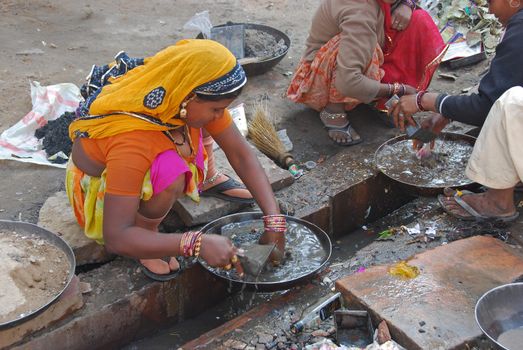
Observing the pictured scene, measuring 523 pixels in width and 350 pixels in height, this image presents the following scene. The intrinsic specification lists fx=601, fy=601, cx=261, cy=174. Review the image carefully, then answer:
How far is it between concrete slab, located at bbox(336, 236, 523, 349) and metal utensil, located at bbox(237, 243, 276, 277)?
37 centimetres

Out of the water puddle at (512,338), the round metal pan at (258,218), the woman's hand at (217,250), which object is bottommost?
the round metal pan at (258,218)

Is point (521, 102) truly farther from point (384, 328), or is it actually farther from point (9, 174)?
point (9, 174)

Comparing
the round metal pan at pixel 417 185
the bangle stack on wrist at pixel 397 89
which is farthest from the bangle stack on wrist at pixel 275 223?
the bangle stack on wrist at pixel 397 89

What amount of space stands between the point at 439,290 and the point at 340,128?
1.83m

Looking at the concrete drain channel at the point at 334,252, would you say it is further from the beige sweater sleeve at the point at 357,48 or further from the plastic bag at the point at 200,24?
the plastic bag at the point at 200,24

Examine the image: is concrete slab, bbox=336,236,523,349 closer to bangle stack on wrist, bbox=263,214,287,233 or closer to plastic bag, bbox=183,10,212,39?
bangle stack on wrist, bbox=263,214,287,233

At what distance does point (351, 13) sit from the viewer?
386 cm

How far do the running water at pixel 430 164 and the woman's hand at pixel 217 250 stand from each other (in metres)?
1.59

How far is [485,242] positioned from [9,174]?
285 centimetres

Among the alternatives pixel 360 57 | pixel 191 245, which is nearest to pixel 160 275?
pixel 191 245

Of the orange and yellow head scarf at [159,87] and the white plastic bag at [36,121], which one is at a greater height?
the orange and yellow head scarf at [159,87]

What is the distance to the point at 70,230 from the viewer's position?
10.3 ft

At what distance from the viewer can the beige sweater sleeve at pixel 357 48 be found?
385cm

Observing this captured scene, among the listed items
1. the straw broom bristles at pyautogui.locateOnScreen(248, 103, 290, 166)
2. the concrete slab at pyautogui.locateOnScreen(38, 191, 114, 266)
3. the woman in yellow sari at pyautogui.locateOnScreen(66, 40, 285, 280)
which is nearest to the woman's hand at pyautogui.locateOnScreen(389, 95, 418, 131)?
the straw broom bristles at pyautogui.locateOnScreen(248, 103, 290, 166)
